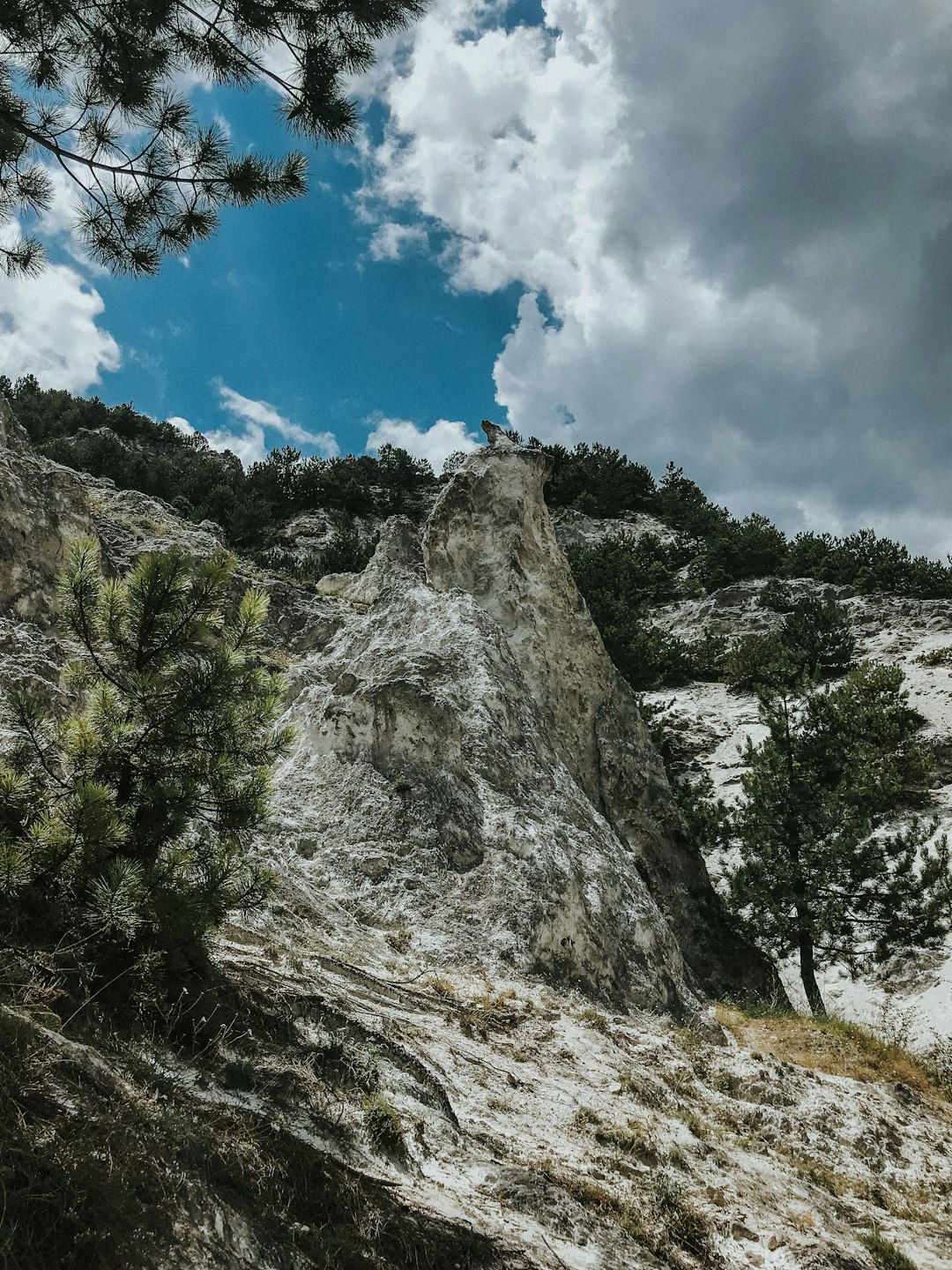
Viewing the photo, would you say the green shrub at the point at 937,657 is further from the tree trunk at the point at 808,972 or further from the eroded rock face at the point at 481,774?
the tree trunk at the point at 808,972

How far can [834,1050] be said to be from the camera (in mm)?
11031

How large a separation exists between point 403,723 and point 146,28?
334 inches

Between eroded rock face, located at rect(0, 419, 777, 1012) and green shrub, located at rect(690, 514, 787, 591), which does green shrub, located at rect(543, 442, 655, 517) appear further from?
eroded rock face, located at rect(0, 419, 777, 1012)

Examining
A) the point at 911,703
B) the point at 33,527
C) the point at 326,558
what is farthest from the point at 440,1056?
the point at 326,558

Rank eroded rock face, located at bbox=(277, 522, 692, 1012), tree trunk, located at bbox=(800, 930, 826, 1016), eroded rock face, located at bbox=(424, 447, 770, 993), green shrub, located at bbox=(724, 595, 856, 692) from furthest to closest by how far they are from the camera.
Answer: green shrub, located at bbox=(724, 595, 856, 692) < eroded rock face, located at bbox=(424, 447, 770, 993) < tree trunk, located at bbox=(800, 930, 826, 1016) < eroded rock face, located at bbox=(277, 522, 692, 1012)

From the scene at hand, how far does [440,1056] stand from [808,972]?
13.0 m

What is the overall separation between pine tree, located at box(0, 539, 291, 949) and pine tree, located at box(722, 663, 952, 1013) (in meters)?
14.5

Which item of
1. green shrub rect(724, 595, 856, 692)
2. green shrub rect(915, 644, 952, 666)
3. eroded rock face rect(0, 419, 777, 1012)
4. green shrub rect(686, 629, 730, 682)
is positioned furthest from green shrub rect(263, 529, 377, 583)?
green shrub rect(915, 644, 952, 666)

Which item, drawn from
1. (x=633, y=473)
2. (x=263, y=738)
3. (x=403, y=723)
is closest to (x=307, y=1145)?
(x=263, y=738)

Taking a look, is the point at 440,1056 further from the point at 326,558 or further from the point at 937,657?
the point at 326,558

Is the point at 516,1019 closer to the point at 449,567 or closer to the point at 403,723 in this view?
the point at 403,723

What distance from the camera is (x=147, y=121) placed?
772 centimetres

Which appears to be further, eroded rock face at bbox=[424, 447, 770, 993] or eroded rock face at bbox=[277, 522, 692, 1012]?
eroded rock face at bbox=[424, 447, 770, 993]

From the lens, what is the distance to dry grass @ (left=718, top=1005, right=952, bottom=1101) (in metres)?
10.4
